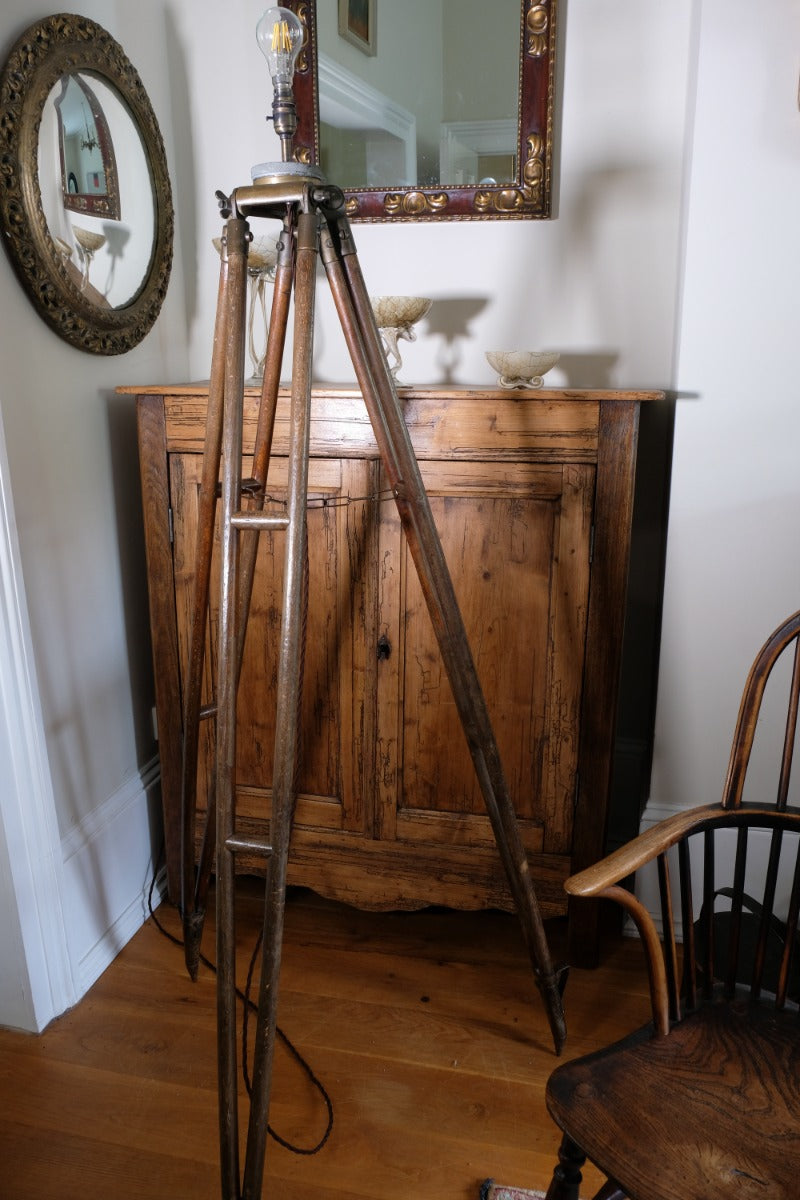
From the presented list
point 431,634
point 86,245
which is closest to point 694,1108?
point 431,634

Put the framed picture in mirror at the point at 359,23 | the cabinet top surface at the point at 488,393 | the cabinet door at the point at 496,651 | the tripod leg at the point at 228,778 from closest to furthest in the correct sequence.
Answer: the tripod leg at the point at 228,778, the cabinet top surface at the point at 488,393, the cabinet door at the point at 496,651, the framed picture in mirror at the point at 359,23

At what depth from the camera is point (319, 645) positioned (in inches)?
73.8

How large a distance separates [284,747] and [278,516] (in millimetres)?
310

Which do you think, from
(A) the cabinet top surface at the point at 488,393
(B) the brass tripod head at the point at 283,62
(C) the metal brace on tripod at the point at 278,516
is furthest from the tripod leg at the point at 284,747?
(A) the cabinet top surface at the point at 488,393

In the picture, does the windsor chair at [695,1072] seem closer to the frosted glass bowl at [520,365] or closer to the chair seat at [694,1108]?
the chair seat at [694,1108]

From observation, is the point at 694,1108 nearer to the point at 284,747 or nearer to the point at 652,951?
the point at 652,951

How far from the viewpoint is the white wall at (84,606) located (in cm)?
167

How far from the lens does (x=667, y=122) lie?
191 centimetres

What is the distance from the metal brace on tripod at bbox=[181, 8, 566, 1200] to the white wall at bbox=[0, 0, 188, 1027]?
0.44 metres

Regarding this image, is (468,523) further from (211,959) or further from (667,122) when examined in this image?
(211,959)

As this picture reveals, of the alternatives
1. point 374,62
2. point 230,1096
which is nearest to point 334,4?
point 374,62

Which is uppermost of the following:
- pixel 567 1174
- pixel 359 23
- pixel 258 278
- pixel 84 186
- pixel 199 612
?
pixel 359 23

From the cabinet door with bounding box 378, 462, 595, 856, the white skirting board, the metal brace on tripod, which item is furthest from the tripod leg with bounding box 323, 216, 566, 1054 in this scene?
the white skirting board

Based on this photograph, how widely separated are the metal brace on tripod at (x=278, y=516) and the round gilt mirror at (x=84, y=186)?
530mm
